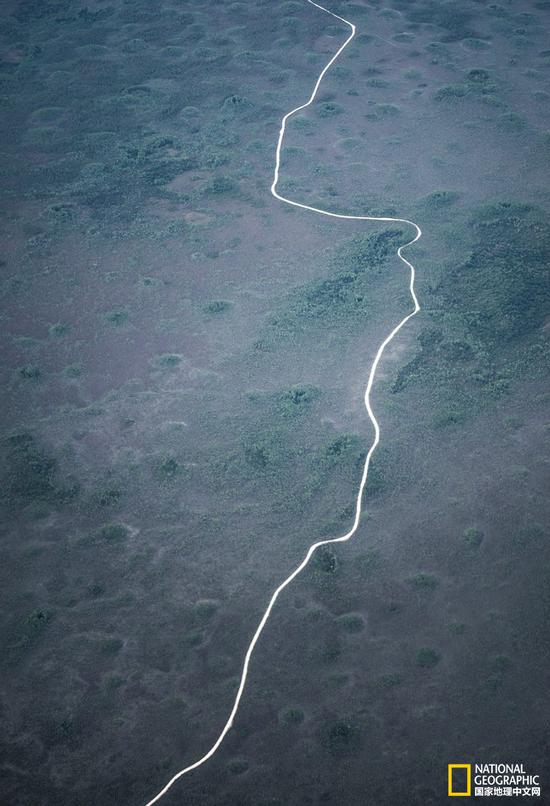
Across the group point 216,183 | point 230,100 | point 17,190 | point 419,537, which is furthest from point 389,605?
point 230,100

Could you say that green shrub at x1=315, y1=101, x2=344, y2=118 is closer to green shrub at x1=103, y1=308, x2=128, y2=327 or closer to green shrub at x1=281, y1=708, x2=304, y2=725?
green shrub at x1=103, y1=308, x2=128, y2=327

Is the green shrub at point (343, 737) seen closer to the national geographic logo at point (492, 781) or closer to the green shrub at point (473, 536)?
the national geographic logo at point (492, 781)

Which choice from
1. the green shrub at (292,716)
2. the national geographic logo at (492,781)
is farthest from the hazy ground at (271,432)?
the national geographic logo at (492,781)

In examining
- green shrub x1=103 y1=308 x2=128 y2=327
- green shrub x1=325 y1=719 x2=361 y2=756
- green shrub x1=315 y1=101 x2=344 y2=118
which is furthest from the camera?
green shrub x1=315 y1=101 x2=344 y2=118

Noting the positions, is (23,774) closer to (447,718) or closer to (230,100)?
(447,718)

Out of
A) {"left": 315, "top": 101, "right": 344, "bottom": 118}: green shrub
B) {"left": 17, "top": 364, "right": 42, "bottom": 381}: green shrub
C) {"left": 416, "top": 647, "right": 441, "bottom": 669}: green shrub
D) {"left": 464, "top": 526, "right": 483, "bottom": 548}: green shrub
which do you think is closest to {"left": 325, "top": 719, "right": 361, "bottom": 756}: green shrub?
{"left": 416, "top": 647, "right": 441, "bottom": 669}: green shrub

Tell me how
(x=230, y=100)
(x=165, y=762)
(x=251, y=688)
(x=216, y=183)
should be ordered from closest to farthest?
(x=165, y=762) < (x=251, y=688) < (x=216, y=183) < (x=230, y=100)

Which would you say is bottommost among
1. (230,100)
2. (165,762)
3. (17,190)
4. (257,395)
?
(165,762)
